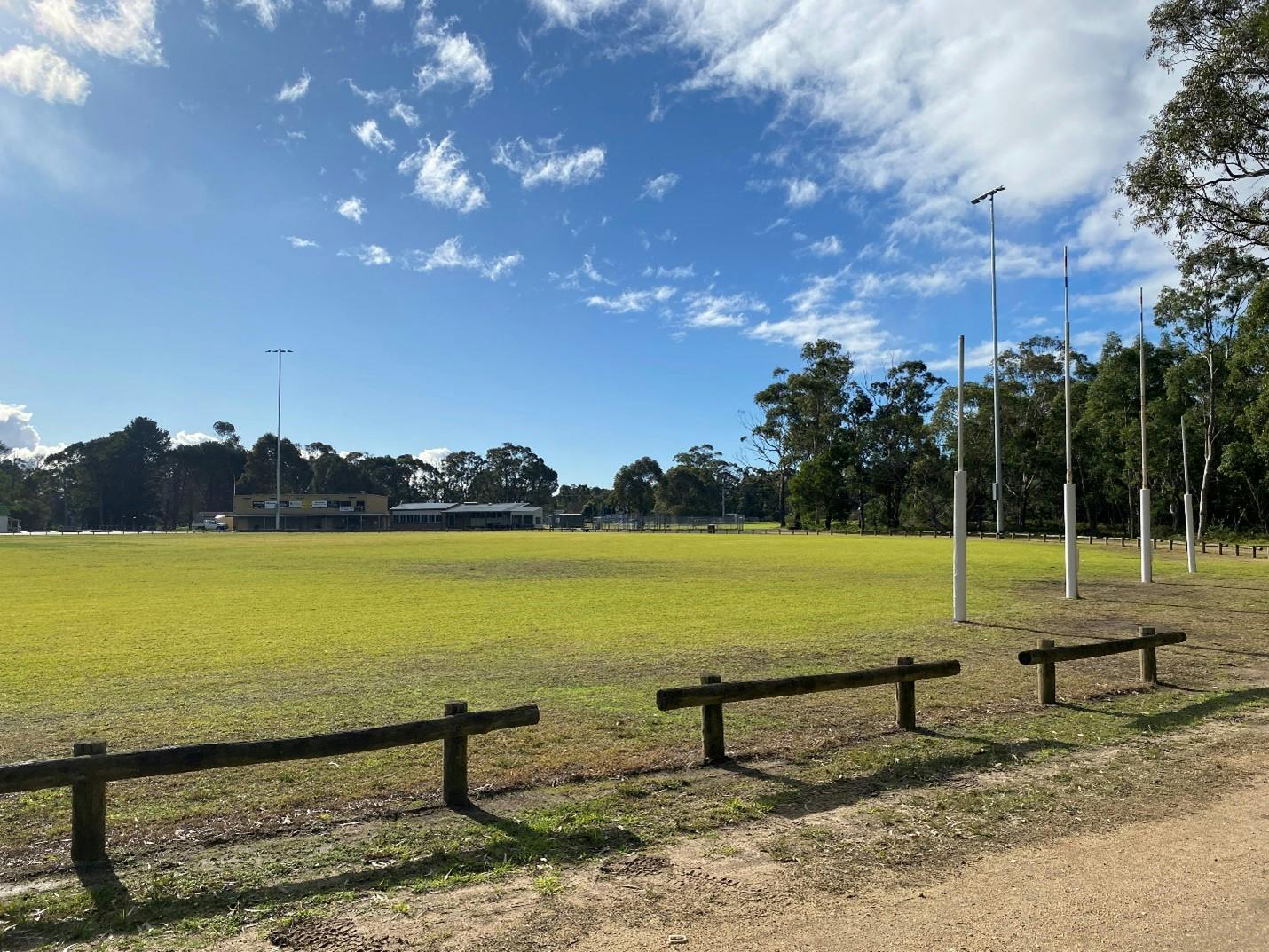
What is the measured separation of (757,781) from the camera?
6586mm

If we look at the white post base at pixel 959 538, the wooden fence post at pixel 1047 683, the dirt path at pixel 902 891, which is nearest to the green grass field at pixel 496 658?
the wooden fence post at pixel 1047 683

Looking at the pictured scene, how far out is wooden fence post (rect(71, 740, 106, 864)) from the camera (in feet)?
16.4

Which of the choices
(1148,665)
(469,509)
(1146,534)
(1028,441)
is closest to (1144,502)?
(1146,534)

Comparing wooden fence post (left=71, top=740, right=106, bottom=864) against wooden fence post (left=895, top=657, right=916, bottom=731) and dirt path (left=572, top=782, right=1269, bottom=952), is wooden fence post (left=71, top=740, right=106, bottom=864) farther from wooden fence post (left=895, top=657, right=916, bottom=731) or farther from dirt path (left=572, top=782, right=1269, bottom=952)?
wooden fence post (left=895, top=657, right=916, bottom=731)

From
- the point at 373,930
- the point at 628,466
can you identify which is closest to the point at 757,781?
the point at 373,930

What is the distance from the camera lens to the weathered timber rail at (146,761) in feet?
16.0

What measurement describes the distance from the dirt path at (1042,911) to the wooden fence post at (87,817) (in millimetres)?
3346

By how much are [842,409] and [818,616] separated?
83.7m

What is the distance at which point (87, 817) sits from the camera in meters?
5.04

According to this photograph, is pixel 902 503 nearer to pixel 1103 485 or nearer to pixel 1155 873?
pixel 1103 485

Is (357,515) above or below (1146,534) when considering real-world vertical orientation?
below

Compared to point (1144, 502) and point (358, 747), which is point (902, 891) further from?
point (1144, 502)

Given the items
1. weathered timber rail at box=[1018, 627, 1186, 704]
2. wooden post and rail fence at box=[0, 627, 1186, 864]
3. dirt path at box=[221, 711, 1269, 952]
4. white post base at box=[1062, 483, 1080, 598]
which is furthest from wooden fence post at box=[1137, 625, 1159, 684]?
white post base at box=[1062, 483, 1080, 598]

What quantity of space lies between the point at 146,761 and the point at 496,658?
7617 millimetres
